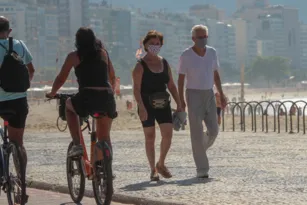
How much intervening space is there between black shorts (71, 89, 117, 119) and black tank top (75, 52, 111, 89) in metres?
0.07

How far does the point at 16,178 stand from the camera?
795cm

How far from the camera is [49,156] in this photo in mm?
14594

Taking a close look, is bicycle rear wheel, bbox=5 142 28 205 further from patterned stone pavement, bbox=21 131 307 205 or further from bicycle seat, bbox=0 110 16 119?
patterned stone pavement, bbox=21 131 307 205

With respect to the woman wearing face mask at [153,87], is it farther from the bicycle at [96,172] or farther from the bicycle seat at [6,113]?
the bicycle seat at [6,113]

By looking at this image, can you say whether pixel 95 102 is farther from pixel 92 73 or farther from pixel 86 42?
pixel 86 42

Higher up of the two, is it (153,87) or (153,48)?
(153,48)

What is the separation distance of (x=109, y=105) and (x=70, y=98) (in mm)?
372

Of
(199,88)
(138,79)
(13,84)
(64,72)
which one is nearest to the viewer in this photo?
(13,84)

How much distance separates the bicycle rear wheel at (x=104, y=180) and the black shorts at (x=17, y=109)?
0.63 m

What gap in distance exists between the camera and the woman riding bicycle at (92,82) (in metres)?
8.12

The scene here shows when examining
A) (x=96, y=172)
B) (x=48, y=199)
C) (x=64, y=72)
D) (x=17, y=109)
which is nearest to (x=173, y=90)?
(x=48, y=199)

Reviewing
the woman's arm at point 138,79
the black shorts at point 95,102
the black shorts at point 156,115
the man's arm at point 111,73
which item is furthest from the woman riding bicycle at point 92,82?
the black shorts at point 156,115

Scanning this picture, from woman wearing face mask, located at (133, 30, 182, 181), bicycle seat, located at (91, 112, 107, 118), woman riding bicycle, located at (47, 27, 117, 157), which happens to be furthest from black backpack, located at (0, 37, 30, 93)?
woman wearing face mask, located at (133, 30, 182, 181)

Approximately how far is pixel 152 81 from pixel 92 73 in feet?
6.41
